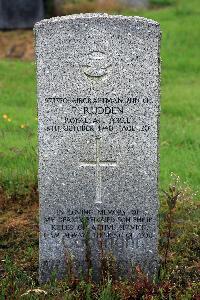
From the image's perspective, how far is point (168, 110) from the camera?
10453mm

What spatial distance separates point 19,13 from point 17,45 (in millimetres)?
1695

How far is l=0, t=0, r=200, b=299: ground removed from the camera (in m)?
5.57

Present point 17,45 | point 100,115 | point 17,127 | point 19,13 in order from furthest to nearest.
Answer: point 19,13 < point 17,45 < point 17,127 < point 100,115

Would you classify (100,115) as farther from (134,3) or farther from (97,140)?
(134,3)

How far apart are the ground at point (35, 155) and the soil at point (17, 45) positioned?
0.7 inches

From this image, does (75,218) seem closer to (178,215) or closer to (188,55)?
(178,215)

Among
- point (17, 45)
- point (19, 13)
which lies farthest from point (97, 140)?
point (19, 13)

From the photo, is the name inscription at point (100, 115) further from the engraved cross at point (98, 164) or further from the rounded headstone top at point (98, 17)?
the rounded headstone top at point (98, 17)

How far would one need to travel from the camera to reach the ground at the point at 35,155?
18.3ft

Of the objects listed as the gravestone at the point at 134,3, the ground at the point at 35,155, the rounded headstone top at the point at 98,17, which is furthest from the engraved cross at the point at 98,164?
the gravestone at the point at 134,3

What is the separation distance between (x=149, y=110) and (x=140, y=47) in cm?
41

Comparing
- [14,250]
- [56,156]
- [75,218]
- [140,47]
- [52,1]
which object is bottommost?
[14,250]

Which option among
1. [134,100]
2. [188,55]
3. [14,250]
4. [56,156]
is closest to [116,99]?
[134,100]

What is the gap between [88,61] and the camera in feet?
16.7
